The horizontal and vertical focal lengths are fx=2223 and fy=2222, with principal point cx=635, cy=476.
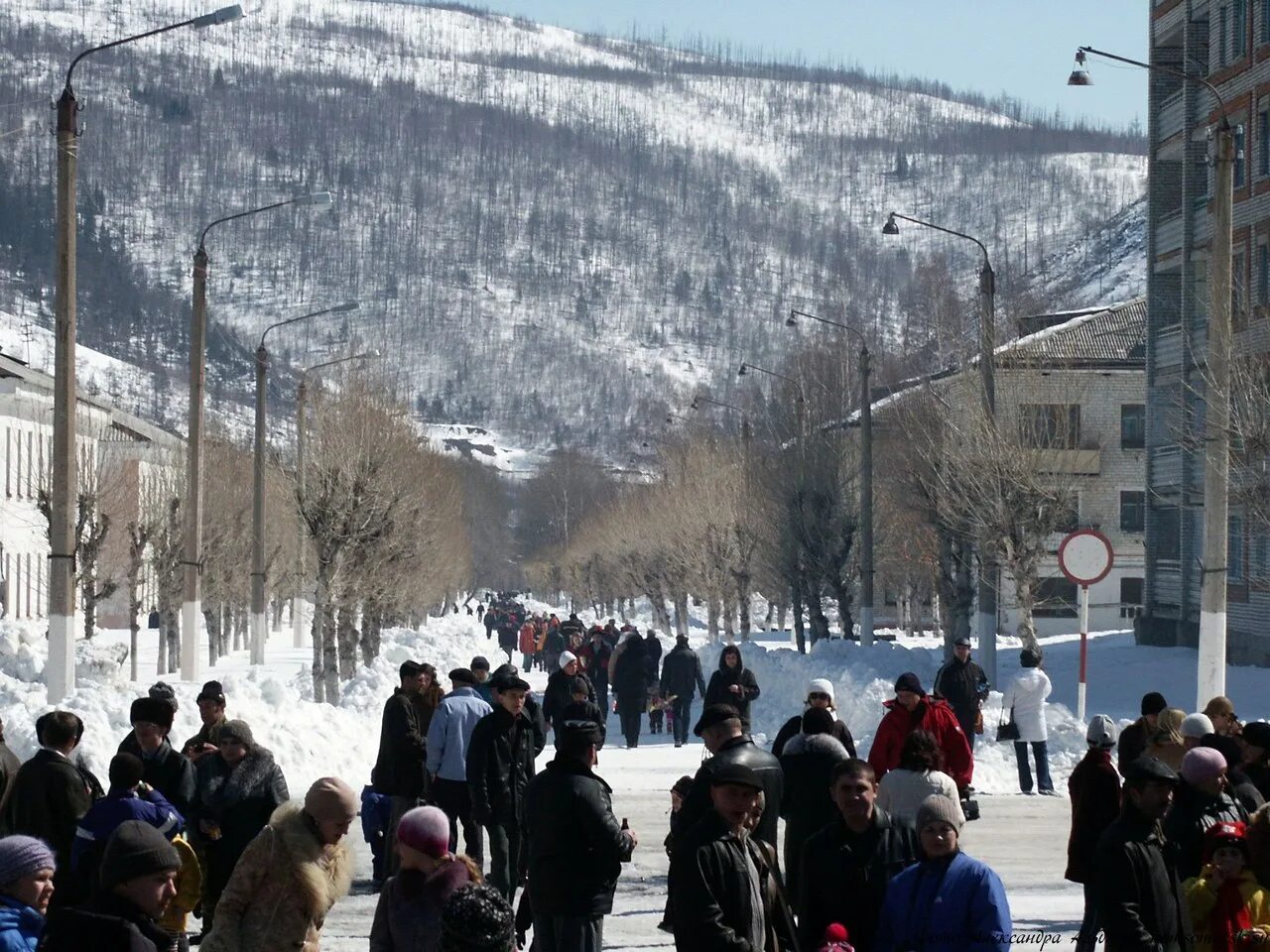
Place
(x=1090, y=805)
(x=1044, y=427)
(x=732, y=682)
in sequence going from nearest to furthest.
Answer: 1. (x=1090, y=805)
2. (x=732, y=682)
3. (x=1044, y=427)

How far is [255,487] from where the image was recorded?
4509 cm

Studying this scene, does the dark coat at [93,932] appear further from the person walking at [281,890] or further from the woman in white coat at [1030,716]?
the woman in white coat at [1030,716]

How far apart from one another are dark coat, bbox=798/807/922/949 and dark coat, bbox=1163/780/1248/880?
213cm

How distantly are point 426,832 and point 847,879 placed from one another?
1931 mm

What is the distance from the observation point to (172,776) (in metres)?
12.6

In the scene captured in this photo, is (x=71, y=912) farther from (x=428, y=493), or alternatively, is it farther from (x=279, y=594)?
(x=279, y=594)

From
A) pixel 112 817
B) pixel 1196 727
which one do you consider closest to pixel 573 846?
pixel 112 817

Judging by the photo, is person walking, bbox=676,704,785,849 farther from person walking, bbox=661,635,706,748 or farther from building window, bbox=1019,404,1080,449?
building window, bbox=1019,404,1080,449

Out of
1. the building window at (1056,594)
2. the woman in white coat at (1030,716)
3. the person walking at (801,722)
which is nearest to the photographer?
the person walking at (801,722)

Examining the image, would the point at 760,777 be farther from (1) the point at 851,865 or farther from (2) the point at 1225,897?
(2) the point at 1225,897

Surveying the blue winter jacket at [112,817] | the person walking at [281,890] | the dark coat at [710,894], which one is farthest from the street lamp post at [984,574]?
the dark coat at [710,894]

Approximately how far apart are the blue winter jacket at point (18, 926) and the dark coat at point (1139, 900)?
13.9ft

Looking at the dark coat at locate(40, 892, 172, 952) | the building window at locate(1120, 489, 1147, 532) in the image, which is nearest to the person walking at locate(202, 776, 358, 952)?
the dark coat at locate(40, 892, 172, 952)

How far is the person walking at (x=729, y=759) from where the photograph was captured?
10.7 metres
